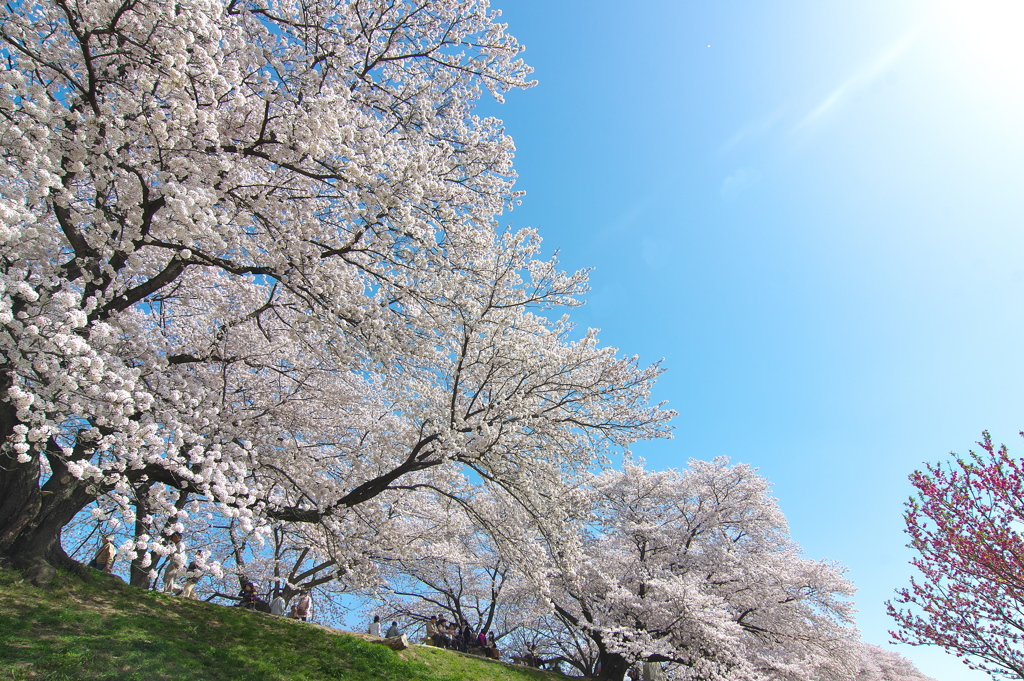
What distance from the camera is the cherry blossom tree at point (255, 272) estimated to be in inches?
176

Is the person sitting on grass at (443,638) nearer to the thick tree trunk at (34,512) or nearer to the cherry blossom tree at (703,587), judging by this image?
the cherry blossom tree at (703,587)

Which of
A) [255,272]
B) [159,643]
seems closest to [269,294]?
[255,272]

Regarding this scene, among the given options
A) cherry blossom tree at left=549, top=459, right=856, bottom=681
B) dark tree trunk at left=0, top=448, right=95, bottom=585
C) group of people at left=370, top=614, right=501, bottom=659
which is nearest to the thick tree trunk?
dark tree trunk at left=0, top=448, right=95, bottom=585

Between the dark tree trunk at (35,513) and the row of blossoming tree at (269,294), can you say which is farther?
the dark tree trunk at (35,513)

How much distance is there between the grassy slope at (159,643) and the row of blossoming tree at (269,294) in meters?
0.80

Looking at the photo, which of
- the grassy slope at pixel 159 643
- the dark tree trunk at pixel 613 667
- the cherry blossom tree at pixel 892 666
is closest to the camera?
the grassy slope at pixel 159 643

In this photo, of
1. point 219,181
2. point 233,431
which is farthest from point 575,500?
point 219,181

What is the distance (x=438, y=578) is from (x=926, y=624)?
17.7m

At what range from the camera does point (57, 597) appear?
7.06m

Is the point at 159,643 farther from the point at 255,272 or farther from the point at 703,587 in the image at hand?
the point at 703,587

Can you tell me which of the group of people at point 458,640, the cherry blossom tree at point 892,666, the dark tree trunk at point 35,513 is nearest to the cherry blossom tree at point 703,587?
the group of people at point 458,640

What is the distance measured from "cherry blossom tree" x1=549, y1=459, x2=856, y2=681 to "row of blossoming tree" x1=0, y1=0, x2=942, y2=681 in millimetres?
728

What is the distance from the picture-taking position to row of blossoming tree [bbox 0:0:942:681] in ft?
14.8

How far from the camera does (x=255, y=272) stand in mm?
7043
